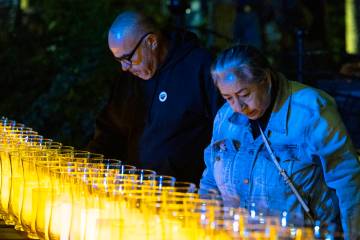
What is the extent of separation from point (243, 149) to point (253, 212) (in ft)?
5.26

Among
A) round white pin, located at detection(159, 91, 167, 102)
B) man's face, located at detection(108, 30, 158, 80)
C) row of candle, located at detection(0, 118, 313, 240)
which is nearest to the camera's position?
row of candle, located at detection(0, 118, 313, 240)

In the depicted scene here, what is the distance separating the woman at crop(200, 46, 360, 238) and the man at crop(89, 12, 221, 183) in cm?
132

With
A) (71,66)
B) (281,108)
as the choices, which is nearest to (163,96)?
(281,108)

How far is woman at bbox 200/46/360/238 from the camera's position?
4371mm

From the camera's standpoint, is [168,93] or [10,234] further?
[168,93]

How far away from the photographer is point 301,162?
449 centimetres

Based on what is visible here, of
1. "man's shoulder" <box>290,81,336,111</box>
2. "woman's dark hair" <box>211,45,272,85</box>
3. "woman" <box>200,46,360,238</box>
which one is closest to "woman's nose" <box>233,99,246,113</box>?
"woman" <box>200,46,360,238</box>

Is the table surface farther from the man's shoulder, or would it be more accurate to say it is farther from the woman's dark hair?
the man's shoulder

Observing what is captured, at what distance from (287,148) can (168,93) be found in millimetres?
1844

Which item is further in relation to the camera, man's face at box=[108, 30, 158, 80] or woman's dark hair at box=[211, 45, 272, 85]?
man's face at box=[108, 30, 158, 80]

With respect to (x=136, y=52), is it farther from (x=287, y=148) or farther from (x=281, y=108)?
(x=287, y=148)

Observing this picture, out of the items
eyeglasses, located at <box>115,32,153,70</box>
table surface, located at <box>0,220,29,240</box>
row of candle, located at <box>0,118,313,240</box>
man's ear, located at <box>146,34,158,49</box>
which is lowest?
table surface, located at <box>0,220,29,240</box>

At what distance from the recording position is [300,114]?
4500 mm

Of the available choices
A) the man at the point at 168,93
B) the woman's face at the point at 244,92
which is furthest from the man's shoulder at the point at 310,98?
the man at the point at 168,93
